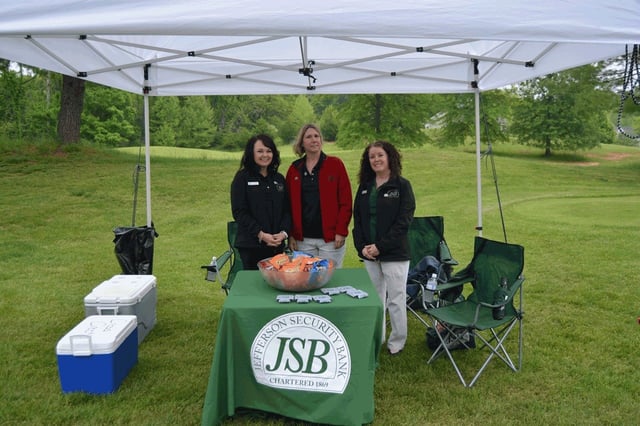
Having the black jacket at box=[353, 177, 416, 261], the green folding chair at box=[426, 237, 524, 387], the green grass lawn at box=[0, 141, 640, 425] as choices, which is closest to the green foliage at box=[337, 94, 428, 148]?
the green grass lawn at box=[0, 141, 640, 425]

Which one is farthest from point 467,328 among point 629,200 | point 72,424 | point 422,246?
point 629,200

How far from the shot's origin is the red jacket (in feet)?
10.6

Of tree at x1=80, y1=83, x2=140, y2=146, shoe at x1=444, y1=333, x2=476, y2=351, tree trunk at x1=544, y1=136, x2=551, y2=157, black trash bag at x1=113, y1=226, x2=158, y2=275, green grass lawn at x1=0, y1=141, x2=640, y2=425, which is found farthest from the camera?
tree at x1=80, y1=83, x2=140, y2=146

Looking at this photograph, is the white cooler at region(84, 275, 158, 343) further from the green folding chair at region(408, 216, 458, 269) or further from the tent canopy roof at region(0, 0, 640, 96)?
the green folding chair at region(408, 216, 458, 269)

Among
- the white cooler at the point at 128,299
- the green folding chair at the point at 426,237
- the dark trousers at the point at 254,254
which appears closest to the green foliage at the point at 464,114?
the green folding chair at the point at 426,237

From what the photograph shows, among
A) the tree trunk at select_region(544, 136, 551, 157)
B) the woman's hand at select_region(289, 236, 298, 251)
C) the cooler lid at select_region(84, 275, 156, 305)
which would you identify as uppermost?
the tree trunk at select_region(544, 136, 551, 157)

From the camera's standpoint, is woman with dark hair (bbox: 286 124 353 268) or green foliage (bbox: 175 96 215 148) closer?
woman with dark hair (bbox: 286 124 353 268)

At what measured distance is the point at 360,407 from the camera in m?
2.29

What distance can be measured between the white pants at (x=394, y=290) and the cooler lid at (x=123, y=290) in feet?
4.82

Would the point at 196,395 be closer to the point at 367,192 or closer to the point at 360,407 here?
the point at 360,407

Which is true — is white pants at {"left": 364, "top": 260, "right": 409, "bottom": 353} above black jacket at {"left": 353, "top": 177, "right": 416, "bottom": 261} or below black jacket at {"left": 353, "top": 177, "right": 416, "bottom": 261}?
below

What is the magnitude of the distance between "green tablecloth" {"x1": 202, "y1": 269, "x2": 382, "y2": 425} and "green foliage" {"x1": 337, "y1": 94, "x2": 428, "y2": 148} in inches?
492

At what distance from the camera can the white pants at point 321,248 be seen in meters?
3.31

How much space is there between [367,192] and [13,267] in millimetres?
4526
